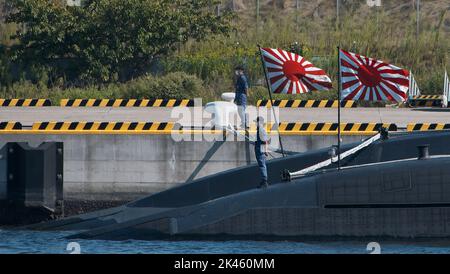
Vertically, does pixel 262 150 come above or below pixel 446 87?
below

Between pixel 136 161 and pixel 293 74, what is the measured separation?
17.7 ft

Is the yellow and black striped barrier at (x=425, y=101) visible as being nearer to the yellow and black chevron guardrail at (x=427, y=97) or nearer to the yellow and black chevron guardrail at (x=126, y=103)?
the yellow and black chevron guardrail at (x=427, y=97)

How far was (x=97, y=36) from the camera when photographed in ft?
139

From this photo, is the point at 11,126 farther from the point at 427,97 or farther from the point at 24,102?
the point at 427,97

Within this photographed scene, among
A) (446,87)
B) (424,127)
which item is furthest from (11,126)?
(446,87)

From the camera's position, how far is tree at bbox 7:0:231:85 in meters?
42.1

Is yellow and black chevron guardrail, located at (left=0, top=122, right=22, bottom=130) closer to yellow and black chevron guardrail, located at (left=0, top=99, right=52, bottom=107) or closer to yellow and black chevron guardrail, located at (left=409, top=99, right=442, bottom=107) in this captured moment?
yellow and black chevron guardrail, located at (left=0, top=99, right=52, bottom=107)

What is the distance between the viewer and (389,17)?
53.3m

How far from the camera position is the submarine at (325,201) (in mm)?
23125

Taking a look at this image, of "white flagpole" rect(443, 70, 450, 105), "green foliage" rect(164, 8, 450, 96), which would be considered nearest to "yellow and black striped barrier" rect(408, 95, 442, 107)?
"white flagpole" rect(443, 70, 450, 105)

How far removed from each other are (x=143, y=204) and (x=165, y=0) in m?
18.7

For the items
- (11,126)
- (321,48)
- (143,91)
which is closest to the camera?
(11,126)
